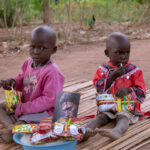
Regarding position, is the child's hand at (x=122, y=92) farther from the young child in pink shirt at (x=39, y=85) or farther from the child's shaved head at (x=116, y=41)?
the young child in pink shirt at (x=39, y=85)

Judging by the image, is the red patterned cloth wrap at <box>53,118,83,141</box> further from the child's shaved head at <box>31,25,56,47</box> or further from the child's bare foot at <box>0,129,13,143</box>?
the child's shaved head at <box>31,25,56,47</box>

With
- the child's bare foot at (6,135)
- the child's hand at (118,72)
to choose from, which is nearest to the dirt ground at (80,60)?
the child's bare foot at (6,135)

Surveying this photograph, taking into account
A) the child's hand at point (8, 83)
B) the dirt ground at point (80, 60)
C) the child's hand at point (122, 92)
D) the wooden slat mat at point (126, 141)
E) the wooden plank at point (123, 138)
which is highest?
the child's hand at point (8, 83)

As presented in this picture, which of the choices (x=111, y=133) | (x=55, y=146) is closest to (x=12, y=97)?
(x=55, y=146)

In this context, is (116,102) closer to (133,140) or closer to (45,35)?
(133,140)

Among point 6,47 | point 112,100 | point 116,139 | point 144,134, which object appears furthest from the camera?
point 6,47

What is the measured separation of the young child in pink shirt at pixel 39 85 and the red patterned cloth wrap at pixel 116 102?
43 cm

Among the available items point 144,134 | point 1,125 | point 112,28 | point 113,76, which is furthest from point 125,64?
point 112,28

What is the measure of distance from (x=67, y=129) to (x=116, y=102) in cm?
75

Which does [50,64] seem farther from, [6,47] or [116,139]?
[6,47]

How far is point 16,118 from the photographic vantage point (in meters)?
2.28

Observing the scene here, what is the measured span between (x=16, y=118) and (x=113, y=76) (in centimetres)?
91

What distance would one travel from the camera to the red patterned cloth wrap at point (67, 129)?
5.71 feet

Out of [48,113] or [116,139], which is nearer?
[116,139]
